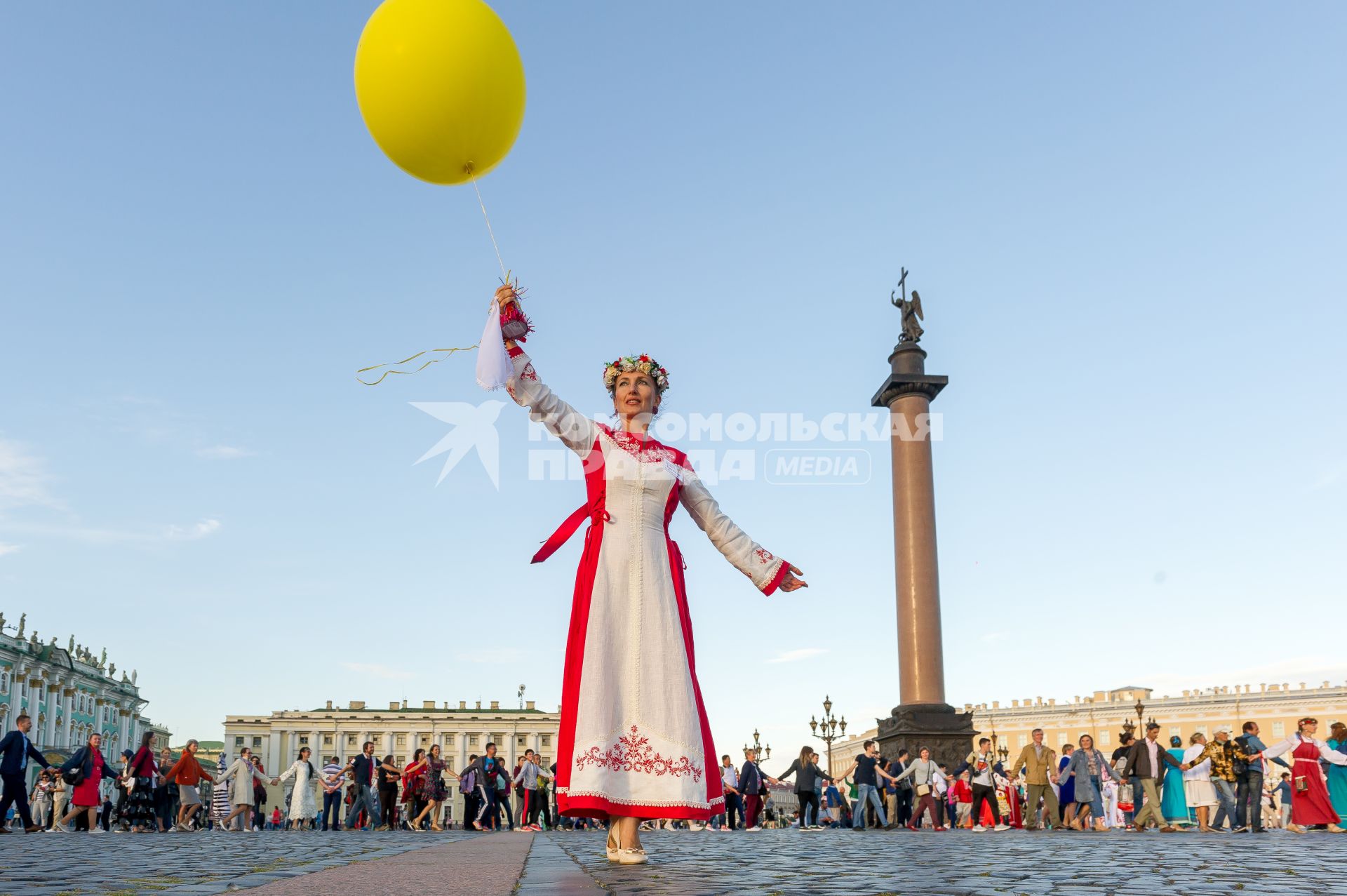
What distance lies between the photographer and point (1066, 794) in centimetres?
1886

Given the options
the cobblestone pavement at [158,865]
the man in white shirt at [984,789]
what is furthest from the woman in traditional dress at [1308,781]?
the cobblestone pavement at [158,865]

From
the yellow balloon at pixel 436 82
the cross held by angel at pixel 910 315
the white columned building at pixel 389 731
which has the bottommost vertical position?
the white columned building at pixel 389 731

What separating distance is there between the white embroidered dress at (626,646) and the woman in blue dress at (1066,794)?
14240 millimetres

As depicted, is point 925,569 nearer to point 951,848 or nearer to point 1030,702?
point 951,848

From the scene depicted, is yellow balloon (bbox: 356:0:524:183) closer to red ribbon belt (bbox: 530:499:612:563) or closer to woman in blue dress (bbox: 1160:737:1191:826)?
red ribbon belt (bbox: 530:499:612:563)

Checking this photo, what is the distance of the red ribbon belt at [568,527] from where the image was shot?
20.1ft

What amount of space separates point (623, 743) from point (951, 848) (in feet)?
11.1

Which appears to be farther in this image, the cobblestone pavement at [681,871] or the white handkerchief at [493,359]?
the white handkerchief at [493,359]

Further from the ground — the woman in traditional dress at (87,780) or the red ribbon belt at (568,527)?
the red ribbon belt at (568,527)

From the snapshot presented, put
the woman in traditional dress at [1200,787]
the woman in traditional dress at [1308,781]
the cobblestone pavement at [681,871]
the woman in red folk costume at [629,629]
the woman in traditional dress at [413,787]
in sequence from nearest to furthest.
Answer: the cobblestone pavement at [681,871], the woman in red folk costume at [629,629], the woman in traditional dress at [1308,781], the woman in traditional dress at [1200,787], the woman in traditional dress at [413,787]

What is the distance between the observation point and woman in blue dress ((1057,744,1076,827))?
1839 centimetres

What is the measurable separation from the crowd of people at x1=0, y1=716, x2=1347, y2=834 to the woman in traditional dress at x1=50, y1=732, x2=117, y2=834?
29 mm

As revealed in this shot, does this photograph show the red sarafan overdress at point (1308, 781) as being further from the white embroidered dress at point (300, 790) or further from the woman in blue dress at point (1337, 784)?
the white embroidered dress at point (300, 790)

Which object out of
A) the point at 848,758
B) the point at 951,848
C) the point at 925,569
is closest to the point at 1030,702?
the point at 848,758
